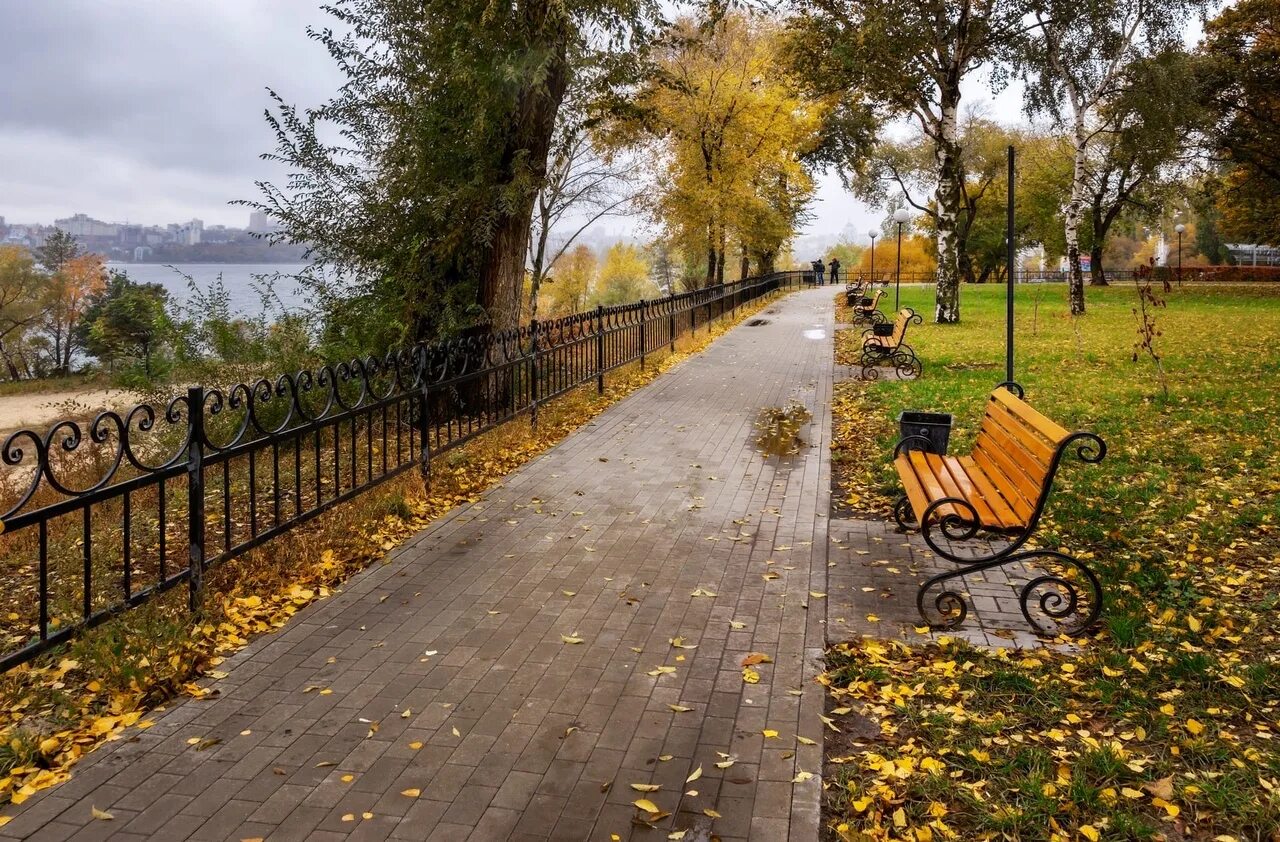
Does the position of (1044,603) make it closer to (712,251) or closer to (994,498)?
(994,498)

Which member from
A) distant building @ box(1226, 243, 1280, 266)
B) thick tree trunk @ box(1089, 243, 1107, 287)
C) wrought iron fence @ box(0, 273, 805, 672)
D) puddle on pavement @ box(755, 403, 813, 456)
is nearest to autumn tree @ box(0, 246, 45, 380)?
wrought iron fence @ box(0, 273, 805, 672)

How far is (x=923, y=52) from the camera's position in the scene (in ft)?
68.3

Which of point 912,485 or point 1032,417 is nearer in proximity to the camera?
point 1032,417

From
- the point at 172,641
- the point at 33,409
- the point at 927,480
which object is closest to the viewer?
the point at 172,641

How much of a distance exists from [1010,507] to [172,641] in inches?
168

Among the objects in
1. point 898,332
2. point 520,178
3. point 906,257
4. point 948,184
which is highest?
point 906,257

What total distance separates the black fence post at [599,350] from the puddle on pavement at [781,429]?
Answer: 2446 millimetres

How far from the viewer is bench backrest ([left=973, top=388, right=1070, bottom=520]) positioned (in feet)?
15.1

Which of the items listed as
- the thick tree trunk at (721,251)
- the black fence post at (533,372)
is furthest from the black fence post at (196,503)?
the thick tree trunk at (721,251)

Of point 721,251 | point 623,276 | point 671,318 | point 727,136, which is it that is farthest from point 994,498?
point 623,276

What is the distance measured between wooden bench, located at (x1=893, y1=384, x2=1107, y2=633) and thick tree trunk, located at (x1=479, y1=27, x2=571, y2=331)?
6023mm

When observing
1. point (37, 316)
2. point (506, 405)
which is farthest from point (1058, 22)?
point (37, 316)

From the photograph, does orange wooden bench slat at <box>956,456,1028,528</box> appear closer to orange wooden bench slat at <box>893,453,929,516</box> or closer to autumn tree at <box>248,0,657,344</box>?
orange wooden bench slat at <box>893,453,929,516</box>

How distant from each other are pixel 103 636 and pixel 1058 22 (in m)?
22.8
